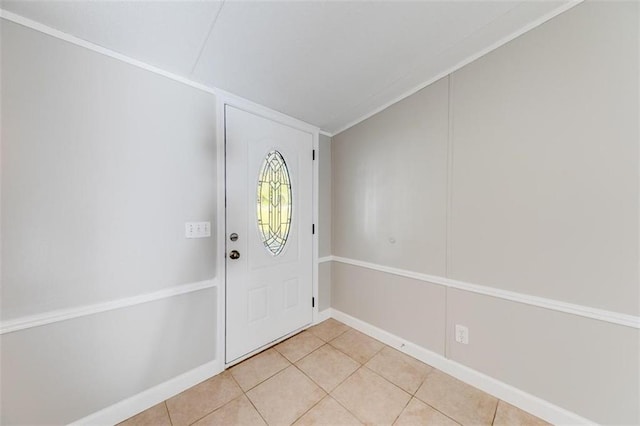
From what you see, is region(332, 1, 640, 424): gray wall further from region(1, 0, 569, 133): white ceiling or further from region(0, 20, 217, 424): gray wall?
region(0, 20, 217, 424): gray wall

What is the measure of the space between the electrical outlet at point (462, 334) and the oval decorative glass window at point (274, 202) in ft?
5.16

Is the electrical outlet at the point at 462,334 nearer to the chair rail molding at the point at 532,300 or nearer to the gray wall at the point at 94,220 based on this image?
the chair rail molding at the point at 532,300

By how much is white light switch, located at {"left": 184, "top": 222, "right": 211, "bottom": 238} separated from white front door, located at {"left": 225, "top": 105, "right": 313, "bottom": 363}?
0.52 ft

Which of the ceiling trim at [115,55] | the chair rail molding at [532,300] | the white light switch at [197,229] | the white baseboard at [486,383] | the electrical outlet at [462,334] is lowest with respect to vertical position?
the white baseboard at [486,383]

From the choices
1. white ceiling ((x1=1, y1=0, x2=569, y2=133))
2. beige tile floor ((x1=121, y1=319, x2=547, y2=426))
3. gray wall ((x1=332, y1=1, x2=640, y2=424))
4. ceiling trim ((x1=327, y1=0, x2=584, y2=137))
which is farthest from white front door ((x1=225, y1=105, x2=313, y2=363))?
gray wall ((x1=332, y1=1, x2=640, y2=424))

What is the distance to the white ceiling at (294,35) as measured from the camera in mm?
1158

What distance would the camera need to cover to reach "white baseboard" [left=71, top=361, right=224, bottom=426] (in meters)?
1.31

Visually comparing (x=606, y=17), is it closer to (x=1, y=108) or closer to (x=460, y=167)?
(x=460, y=167)

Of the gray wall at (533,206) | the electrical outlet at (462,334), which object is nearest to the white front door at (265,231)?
the gray wall at (533,206)

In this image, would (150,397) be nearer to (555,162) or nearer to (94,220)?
(94,220)

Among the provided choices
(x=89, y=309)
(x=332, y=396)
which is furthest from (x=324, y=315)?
(x=89, y=309)

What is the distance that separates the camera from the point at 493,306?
1605mm

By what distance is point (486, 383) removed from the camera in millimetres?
1607

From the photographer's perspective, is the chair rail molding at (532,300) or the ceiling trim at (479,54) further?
the ceiling trim at (479,54)
